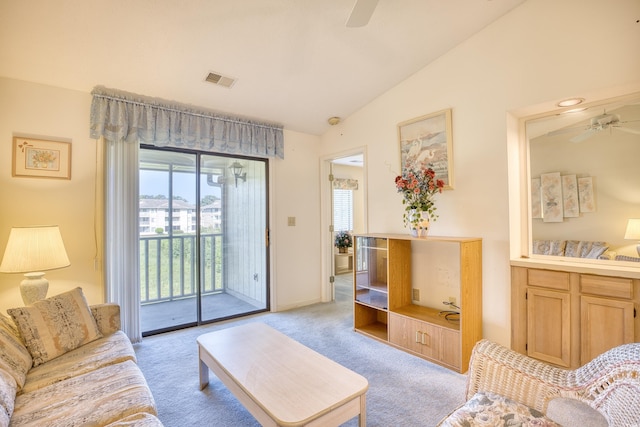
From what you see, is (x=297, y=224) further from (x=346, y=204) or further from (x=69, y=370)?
(x=69, y=370)

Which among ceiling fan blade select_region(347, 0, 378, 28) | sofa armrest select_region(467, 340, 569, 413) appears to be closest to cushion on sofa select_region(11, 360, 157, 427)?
sofa armrest select_region(467, 340, 569, 413)

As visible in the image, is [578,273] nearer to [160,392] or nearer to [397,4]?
[397,4]

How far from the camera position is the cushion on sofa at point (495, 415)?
4.05 ft

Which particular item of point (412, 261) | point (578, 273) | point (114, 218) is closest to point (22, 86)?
point (114, 218)

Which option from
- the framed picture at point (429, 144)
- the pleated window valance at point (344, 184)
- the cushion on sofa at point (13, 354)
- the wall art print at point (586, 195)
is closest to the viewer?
the cushion on sofa at point (13, 354)

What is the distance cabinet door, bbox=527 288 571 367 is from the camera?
7.55 feet

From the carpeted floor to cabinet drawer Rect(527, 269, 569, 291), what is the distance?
3.18 ft

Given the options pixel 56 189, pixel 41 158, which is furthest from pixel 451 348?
pixel 41 158

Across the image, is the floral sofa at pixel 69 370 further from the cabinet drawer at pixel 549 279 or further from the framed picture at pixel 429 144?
the framed picture at pixel 429 144

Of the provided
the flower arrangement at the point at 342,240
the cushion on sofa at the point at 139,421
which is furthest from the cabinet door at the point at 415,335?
the flower arrangement at the point at 342,240

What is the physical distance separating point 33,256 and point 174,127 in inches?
65.6

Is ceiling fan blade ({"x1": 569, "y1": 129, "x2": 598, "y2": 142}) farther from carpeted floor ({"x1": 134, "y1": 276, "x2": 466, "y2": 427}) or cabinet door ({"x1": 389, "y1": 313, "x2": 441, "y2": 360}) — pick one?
carpeted floor ({"x1": 134, "y1": 276, "x2": 466, "y2": 427})

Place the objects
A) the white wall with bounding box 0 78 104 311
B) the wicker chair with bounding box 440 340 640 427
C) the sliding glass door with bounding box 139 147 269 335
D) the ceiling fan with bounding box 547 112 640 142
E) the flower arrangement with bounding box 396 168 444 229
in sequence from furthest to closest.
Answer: the sliding glass door with bounding box 139 147 269 335 → the flower arrangement with bounding box 396 168 444 229 → the white wall with bounding box 0 78 104 311 → the ceiling fan with bounding box 547 112 640 142 → the wicker chair with bounding box 440 340 640 427

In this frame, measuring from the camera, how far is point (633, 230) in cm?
220
